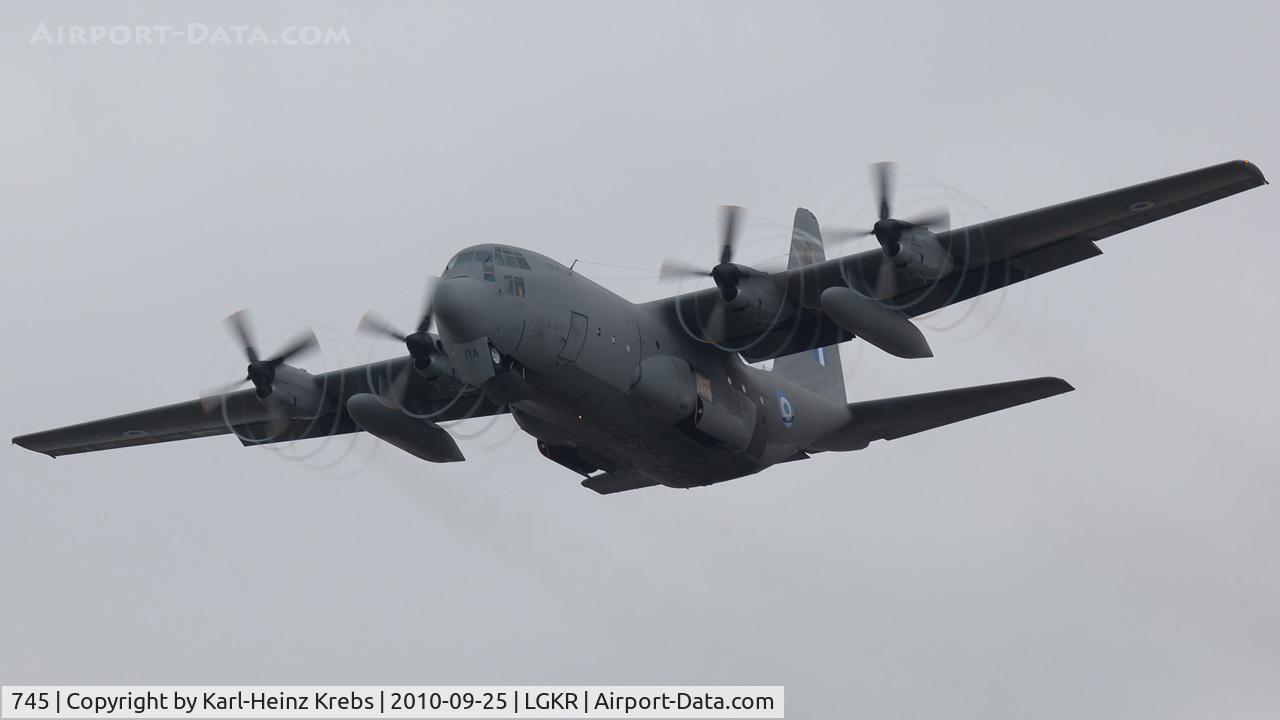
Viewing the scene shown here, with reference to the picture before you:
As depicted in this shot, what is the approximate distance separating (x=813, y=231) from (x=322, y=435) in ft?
40.4

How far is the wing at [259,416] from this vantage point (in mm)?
31891

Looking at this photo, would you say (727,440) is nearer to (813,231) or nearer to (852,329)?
(852,329)

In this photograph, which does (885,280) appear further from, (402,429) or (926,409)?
(402,429)

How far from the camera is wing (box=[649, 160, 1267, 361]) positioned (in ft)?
84.0

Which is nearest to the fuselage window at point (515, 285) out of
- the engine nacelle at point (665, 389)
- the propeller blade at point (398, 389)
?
the engine nacelle at point (665, 389)

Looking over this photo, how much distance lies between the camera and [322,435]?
34.5 metres

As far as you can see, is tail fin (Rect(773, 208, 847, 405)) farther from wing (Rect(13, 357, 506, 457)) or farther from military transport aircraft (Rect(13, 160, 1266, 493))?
wing (Rect(13, 357, 506, 457))

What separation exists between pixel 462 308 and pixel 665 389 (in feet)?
14.3

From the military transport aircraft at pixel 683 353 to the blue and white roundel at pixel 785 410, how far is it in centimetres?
4

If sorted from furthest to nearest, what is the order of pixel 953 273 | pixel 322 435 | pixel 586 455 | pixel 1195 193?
pixel 322 435 → pixel 586 455 → pixel 953 273 → pixel 1195 193

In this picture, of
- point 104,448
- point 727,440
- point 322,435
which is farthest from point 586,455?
point 104,448

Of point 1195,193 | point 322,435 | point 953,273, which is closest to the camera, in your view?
point 1195,193

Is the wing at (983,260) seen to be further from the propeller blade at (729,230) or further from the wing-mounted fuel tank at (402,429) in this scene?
the wing-mounted fuel tank at (402,429)

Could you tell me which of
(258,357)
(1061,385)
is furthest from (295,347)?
(1061,385)
